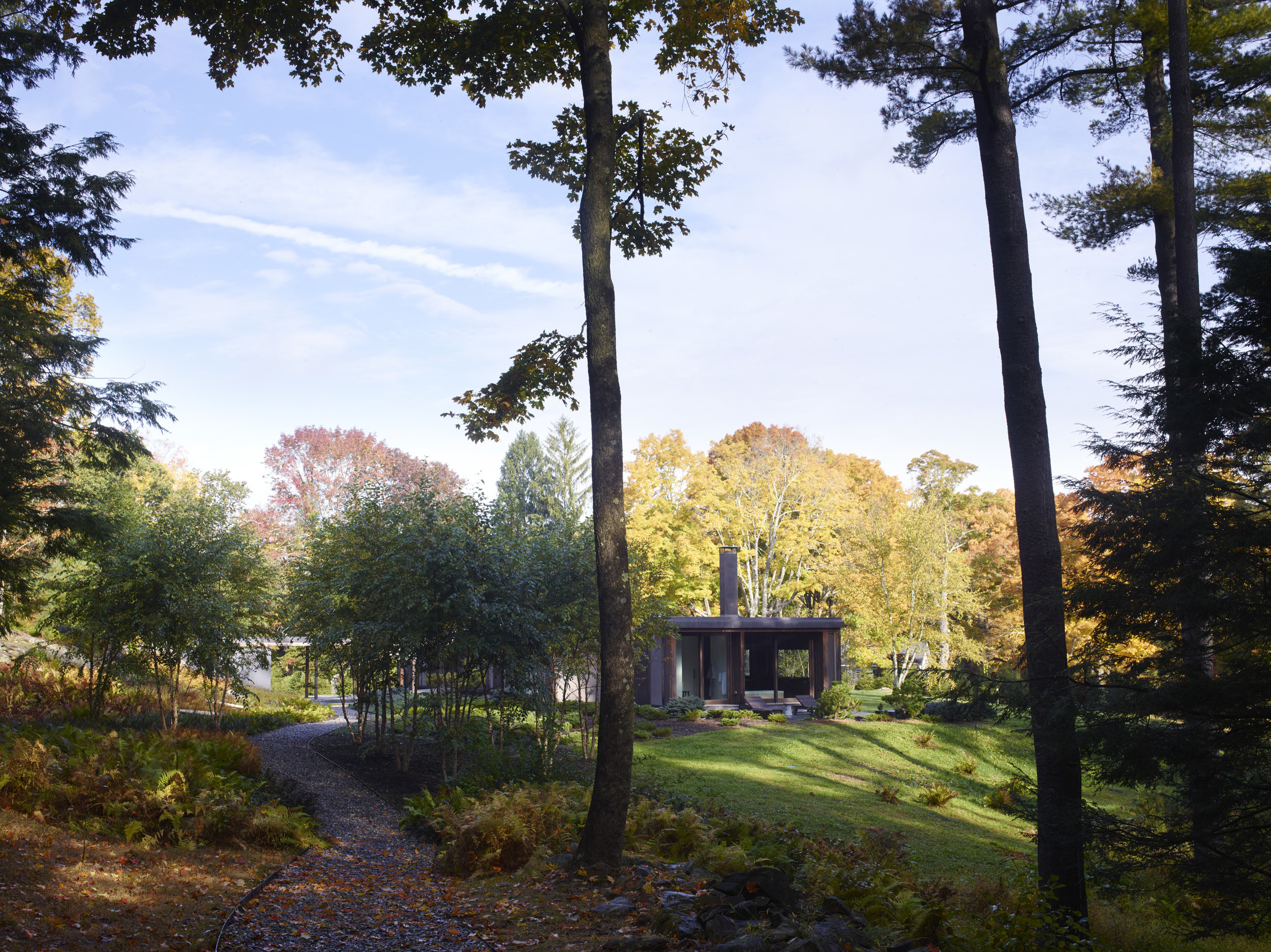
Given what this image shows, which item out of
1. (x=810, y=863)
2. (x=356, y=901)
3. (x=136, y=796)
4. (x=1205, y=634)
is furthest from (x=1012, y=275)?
(x=136, y=796)

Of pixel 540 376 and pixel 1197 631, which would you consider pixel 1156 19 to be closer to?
pixel 1197 631

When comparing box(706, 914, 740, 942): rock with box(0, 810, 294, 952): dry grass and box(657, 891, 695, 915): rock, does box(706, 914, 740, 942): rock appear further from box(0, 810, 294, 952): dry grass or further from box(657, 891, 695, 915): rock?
box(0, 810, 294, 952): dry grass

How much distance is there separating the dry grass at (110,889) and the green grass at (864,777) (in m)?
5.87

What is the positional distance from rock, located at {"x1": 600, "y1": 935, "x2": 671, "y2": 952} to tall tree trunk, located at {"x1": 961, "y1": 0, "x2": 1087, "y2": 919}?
2.72 metres

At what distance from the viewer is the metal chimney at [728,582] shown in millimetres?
25875

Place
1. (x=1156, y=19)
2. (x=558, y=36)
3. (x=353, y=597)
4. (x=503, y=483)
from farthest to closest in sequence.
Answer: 1. (x=503, y=483)
2. (x=353, y=597)
3. (x=1156, y=19)
4. (x=558, y=36)

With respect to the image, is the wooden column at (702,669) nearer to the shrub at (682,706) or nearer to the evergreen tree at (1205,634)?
the shrub at (682,706)

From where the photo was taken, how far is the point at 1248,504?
5.77m

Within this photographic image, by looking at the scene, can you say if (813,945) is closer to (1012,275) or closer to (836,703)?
(1012,275)

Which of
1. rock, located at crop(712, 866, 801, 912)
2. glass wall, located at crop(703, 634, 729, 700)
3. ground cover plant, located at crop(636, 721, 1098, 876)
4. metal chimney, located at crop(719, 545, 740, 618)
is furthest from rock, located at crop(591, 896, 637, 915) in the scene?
glass wall, located at crop(703, 634, 729, 700)

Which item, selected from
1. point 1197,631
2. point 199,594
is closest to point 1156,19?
point 1197,631

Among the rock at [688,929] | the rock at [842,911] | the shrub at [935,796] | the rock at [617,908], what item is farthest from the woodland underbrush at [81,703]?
the shrub at [935,796]

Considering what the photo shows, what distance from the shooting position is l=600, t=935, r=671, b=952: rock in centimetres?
457

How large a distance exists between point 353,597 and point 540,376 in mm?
5740
